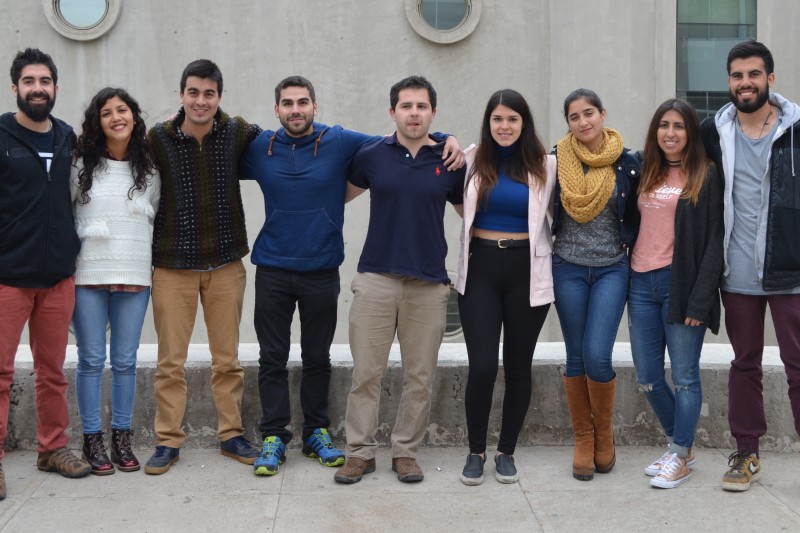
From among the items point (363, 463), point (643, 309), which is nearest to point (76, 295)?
point (363, 463)

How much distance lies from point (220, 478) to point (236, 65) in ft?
33.3

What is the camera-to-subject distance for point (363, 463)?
4.73 metres

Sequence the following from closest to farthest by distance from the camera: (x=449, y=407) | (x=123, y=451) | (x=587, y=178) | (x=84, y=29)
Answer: (x=587, y=178)
(x=123, y=451)
(x=449, y=407)
(x=84, y=29)

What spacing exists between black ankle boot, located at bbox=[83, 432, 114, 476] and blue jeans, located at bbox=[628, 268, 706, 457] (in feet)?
9.26

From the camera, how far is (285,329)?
193 inches

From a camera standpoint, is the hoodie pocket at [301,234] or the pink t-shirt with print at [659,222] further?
the hoodie pocket at [301,234]

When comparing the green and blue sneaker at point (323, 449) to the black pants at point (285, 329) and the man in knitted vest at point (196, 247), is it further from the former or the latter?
the man in knitted vest at point (196, 247)

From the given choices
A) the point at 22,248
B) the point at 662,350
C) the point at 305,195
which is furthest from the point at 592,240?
the point at 22,248

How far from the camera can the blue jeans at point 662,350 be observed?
4.54 m

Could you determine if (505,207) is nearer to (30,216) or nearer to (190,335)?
(190,335)

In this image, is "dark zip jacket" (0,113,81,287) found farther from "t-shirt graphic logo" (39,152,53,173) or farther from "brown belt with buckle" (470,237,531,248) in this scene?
"brown belt with buckle" (470,237,531,248)

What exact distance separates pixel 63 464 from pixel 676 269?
3.29m

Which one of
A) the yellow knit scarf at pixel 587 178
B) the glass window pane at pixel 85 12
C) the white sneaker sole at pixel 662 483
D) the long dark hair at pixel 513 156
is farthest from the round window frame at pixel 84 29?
the white sneaker sole at pixel 662 483

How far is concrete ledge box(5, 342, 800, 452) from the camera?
5.21 m
